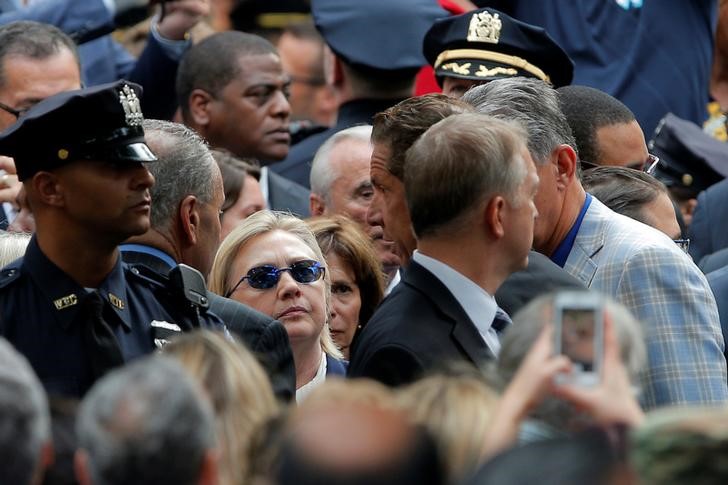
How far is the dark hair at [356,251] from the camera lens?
629cm

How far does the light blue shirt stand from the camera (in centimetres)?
440

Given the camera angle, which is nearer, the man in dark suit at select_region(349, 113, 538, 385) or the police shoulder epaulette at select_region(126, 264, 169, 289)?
the man in dark suit at select_region(349, 113, 538, 385)

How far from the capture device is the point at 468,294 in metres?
4.41

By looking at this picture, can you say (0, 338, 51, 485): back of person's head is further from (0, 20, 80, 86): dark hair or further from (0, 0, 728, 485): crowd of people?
(0, 20, 80, 86): dark hair

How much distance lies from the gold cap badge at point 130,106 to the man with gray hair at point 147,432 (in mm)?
1973

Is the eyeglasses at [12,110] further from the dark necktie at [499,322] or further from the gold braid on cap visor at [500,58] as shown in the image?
the dark necktie at [499,322]

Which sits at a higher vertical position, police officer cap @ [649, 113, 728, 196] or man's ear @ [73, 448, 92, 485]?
man's ear @ [73, 448, 92, 485]

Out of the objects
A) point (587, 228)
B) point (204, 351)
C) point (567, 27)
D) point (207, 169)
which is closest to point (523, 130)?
point (587, 228)

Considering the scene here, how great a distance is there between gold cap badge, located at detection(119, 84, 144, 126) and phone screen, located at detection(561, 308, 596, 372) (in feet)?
7.02

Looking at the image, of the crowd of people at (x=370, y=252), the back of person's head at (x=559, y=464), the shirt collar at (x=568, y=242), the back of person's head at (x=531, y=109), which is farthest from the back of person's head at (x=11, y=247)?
the back of person's head at (x=559, y=464)

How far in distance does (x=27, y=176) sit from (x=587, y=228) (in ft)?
5.81

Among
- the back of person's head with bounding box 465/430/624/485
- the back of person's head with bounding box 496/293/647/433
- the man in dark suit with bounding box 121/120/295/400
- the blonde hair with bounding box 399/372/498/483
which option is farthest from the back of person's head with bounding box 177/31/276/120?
the back of person's head with bounding box 465/430/624/485

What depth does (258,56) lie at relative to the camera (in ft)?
25.8

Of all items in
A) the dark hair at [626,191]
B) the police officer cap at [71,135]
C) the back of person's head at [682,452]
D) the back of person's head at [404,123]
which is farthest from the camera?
the dark hair at [626,191]
